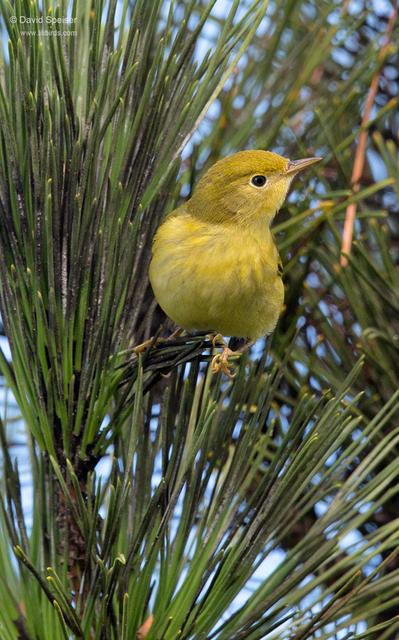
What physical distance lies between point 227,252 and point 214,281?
0.15 m

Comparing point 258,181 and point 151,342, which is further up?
point 258,181

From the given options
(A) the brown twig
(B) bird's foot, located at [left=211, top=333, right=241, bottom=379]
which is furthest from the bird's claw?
(A) the brown twig

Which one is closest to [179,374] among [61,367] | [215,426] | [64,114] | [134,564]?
[215,426]

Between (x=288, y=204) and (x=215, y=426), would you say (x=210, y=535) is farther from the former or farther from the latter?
(x=288, y=204)

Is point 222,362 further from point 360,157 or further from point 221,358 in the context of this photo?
point 360,157

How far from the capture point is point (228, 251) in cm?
215

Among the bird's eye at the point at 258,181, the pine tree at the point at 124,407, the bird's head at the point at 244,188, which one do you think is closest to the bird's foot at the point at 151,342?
the pine tree at the point at 124,407

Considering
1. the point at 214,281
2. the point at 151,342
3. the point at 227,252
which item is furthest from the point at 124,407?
the point at 227,252

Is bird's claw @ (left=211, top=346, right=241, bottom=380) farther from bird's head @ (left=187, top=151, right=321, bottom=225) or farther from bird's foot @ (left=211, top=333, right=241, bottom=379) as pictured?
bird's head @ (left=187, top=151, right=321, bottom=225)

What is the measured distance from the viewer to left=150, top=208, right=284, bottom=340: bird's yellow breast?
1882mm

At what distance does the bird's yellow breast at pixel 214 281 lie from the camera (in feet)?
6.17

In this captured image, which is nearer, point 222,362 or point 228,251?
point 222,362

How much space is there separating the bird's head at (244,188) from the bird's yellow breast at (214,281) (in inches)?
4.1

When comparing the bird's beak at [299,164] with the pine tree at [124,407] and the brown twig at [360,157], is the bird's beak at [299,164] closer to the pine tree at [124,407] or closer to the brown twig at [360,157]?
the brown twig at [360,157]
